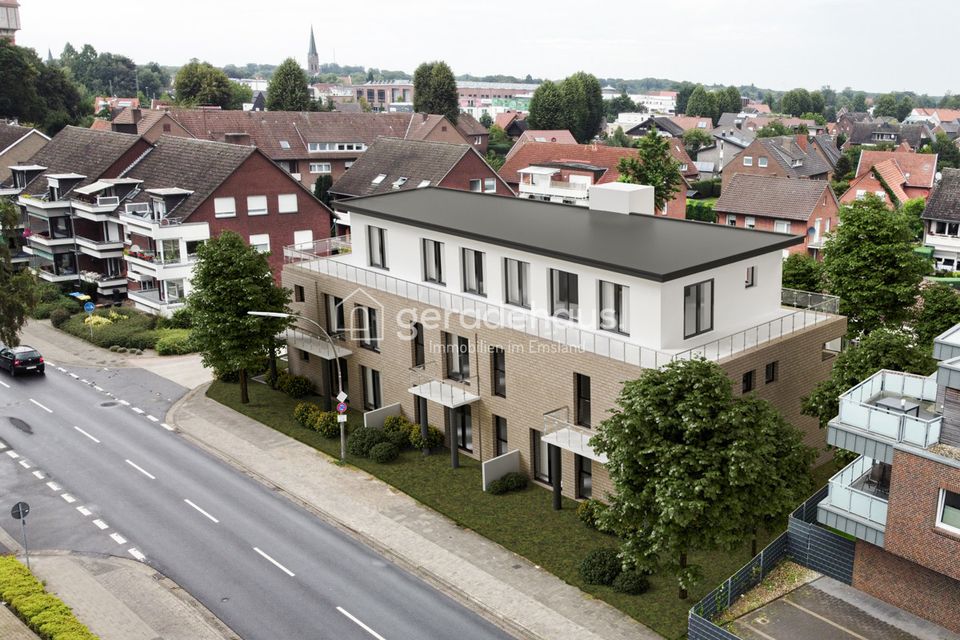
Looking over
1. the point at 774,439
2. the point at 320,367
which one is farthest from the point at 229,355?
the point at 774,439

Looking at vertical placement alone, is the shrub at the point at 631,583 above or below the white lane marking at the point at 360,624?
above

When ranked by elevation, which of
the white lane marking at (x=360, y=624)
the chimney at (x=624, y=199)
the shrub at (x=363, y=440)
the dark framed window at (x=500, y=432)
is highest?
the chimney at (x=624, y=199)

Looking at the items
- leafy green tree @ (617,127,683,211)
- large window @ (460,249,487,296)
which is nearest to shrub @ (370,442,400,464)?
large window @ (460,249,487,296)

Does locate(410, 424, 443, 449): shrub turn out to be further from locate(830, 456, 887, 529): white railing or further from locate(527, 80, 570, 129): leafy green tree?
locate(527, 80, 570, 129): leafy green tree

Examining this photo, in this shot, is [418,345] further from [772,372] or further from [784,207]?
[784,207]

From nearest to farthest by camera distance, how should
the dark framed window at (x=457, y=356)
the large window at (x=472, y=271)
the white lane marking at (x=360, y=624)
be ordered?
the white lane marking at (x=360, y=624), the dark framed window at (x=457, y=356), the large window at (x=472, y=271)

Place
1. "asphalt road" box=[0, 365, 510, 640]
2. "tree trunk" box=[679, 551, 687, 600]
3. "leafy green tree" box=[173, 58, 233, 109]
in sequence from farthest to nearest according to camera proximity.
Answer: "leafy green tree" box=[173, 58, 233, 109]
"asphalt road" box=[0, 365, 510, 640]
"tree trunk" box=[679, 551, 687, 600]

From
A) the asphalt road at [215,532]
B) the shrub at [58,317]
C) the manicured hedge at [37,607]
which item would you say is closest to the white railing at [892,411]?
the asphalt road at [215,532]

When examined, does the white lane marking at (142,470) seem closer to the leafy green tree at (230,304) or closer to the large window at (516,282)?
the leafy green tree at (230,304)
